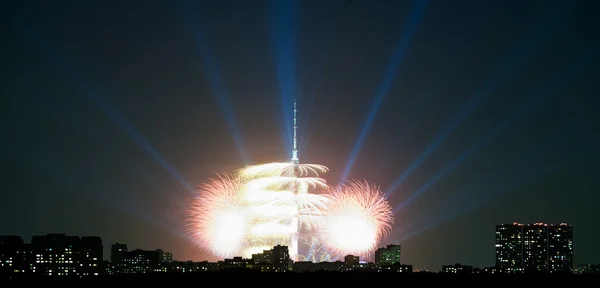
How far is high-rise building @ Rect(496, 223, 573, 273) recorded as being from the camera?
14188 cm

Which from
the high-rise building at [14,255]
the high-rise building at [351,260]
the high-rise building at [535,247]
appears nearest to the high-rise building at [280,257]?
the high-rise building at [351,260]

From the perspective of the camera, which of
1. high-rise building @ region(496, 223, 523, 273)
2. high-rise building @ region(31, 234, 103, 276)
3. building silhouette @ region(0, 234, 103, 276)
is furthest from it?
high-rise building @ region(496, 223, 523, 273)

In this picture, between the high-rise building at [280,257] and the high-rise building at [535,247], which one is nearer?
the high-rise building at [280,257]

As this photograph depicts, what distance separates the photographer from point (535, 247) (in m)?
145

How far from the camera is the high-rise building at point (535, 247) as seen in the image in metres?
142

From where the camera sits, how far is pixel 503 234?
148m

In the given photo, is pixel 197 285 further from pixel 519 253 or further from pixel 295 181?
pixel 519 253

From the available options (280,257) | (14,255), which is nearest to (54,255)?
(14,255)

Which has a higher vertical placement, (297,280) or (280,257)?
(280,257)

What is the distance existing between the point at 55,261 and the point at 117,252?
15596 mm

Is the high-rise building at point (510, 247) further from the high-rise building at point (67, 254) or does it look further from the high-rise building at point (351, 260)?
the high-rise building at point (67, 254)

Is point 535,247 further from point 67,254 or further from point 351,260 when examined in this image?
point 67,254

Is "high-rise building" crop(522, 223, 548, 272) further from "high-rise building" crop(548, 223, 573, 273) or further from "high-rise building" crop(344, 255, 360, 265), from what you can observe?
"high-rise building" crop(344, 255, 360, 265)

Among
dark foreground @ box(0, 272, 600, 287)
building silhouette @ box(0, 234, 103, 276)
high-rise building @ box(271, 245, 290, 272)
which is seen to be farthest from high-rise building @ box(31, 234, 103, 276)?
dark foreground @ box(0, 272, 600, 287)
